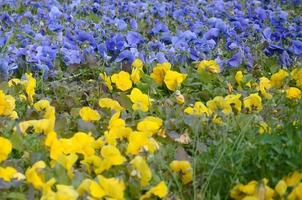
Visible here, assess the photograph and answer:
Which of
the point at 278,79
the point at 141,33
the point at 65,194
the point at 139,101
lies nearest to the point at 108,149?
the point at 65,194

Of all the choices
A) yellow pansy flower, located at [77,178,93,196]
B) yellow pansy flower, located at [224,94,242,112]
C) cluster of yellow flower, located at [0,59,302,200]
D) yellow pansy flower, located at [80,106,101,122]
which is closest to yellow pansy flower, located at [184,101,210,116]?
cluster of yellow flower, located at [0,59,302,200]

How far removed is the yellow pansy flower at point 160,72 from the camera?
2922 millimetres

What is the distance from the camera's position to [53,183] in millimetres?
1847

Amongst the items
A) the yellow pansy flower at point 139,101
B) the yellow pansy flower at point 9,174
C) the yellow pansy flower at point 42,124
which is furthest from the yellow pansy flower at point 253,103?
the yellow pansy flower at point 9,174

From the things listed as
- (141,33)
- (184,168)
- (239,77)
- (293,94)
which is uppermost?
(184,168)

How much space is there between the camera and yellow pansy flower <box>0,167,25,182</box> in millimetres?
1943

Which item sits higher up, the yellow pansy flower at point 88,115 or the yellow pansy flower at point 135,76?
the yellow pansy flower at point 88,115

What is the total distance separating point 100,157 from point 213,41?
175 cm

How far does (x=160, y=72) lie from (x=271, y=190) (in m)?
1.18

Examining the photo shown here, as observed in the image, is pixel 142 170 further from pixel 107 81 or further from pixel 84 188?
pixel 107 81

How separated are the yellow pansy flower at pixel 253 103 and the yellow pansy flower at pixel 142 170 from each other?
0.76 m

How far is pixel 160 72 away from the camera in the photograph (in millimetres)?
2953

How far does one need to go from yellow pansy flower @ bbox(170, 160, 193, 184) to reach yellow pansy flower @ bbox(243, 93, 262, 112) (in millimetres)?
594

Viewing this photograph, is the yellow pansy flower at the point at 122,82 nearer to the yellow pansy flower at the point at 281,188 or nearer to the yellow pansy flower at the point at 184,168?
the yellow pansy flower at the point at 184,168
